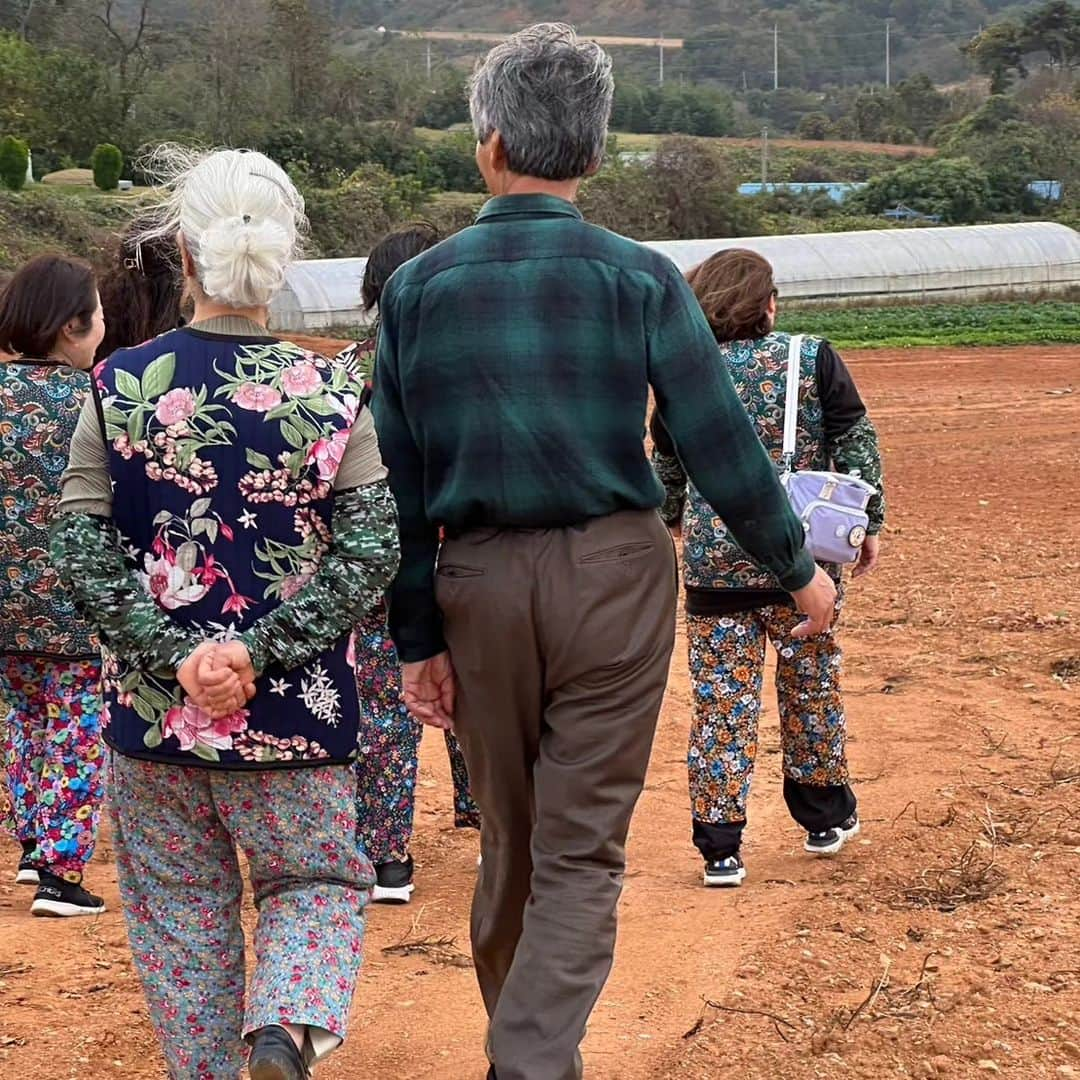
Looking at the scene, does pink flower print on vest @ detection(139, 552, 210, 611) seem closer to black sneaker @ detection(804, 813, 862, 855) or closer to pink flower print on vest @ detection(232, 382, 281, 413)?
pink flower print on vest @ detection(232, 382, 281, 413)

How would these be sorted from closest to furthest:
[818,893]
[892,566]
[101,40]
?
[818,893] → [892,566] → [101,40]

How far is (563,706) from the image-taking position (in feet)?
10.3

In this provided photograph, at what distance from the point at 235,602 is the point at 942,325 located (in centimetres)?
2520

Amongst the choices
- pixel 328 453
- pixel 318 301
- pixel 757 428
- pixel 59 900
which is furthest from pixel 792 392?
pixel 318 301

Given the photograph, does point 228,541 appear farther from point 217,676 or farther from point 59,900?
point 59,900

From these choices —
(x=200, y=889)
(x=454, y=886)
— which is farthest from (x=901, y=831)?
(x=200, y=889)

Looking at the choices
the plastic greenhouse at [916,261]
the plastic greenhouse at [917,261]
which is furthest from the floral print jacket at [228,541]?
the plastic greenhouse at [917,261]

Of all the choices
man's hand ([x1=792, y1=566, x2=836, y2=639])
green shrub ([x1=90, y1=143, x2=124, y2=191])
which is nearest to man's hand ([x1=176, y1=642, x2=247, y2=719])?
man's hand ([x1=792, y1=566, x2=836, y2=639])

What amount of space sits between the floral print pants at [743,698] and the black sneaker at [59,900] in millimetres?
1751

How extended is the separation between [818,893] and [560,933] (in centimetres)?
187

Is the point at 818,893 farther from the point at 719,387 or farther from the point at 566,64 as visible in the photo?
the point at 566,64

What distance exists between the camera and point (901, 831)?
17.7 feet

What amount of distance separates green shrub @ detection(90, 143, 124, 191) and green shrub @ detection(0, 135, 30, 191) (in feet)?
9.91

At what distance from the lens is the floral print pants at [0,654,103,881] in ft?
15.8
